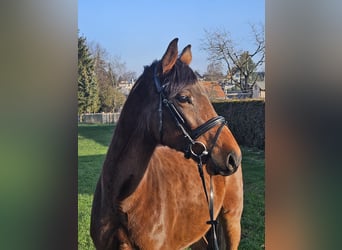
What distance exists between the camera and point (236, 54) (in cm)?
126

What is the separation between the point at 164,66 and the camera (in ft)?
3.48

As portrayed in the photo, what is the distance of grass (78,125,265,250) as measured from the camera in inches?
47.6

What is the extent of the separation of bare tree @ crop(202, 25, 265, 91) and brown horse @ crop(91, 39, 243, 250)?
10 centimetres

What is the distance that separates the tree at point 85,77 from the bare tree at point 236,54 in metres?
0.39

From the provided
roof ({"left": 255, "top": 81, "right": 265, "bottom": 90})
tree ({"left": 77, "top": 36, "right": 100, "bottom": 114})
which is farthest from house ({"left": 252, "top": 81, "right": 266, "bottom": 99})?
tree ({"left": 77, "top": 36, "right": 100, "bottom": 114})

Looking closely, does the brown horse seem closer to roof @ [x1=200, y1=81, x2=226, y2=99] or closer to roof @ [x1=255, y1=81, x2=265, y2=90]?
roof @ [x1=200, y1=81, x2=226, y2=99]

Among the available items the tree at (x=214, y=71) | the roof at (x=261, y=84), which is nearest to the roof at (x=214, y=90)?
the tree at (x=214, y=71)

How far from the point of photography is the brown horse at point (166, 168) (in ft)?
3.38

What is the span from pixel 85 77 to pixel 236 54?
519 millimetres

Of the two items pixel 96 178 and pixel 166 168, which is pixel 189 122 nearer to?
pixel 166 168

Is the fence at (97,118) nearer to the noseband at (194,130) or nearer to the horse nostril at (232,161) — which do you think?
the noseband at (194,130)

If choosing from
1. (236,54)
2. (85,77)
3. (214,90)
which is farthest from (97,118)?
(236,54)
